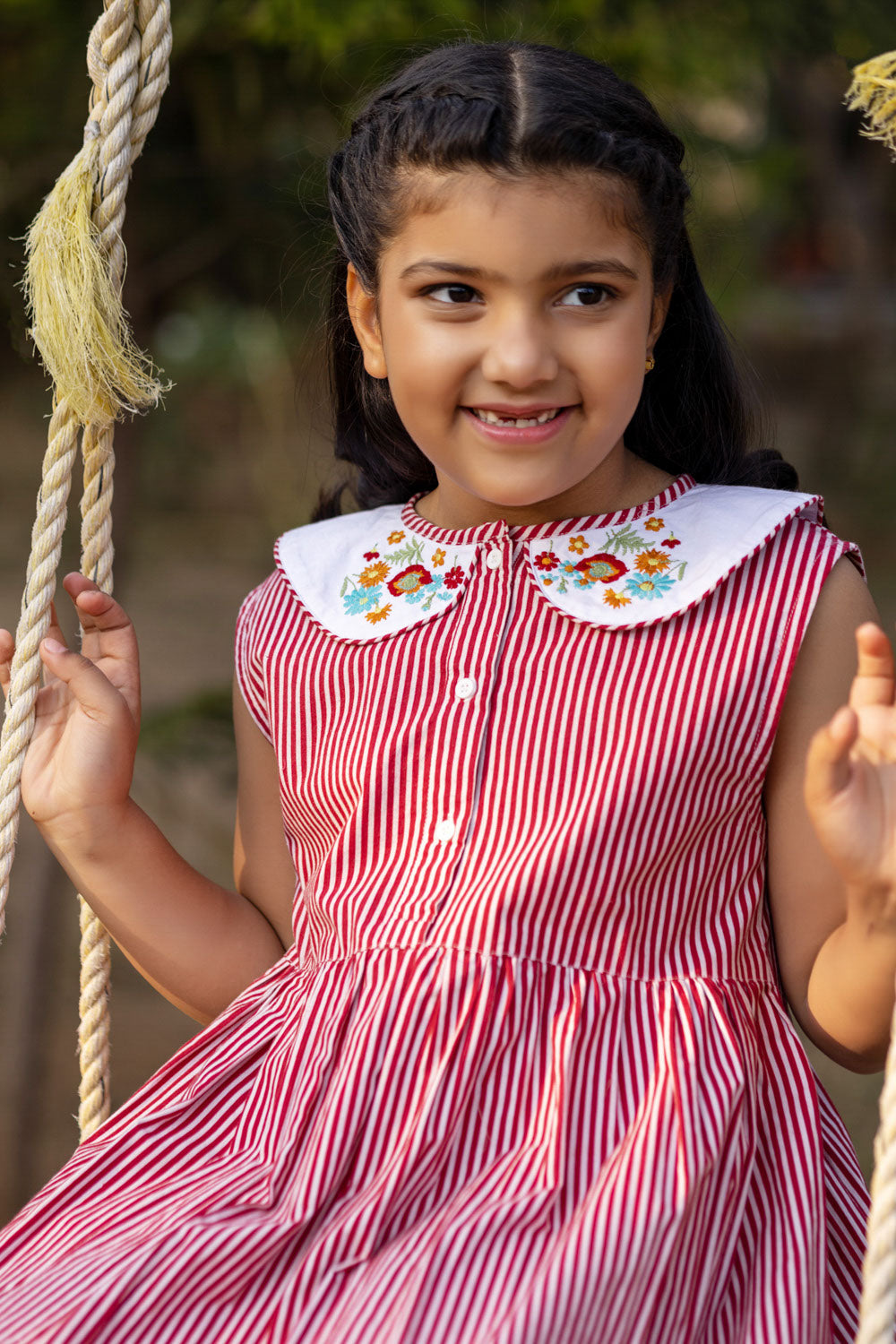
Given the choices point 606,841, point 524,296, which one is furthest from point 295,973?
point 524,296

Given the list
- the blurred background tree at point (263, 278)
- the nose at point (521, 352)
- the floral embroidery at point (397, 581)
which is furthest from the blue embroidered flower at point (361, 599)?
the blurred background tree at point (263, 278)

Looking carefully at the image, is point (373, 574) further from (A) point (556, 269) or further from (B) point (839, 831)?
(B) point (839, 831)

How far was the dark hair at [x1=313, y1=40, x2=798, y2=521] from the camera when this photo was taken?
1060 mm

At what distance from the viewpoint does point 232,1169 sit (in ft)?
3.35

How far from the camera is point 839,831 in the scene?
0.91 m

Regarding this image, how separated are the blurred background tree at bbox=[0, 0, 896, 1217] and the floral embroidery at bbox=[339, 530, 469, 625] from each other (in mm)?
319

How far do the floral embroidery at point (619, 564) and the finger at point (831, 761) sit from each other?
0.25 metres

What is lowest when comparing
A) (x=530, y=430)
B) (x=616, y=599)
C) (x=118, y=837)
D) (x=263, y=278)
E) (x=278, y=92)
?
(x=118, y=837)

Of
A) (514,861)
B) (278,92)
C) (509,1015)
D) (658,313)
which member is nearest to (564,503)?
(658,313)

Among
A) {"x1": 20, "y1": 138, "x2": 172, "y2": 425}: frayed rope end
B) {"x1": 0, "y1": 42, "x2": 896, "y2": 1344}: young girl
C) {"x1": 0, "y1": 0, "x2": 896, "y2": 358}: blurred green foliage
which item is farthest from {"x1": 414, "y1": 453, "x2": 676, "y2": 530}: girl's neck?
{"x1": 0, "y1": 0, "x2": 896, "y2": 358}: blurred green foliage

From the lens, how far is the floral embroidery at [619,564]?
3.70 ft

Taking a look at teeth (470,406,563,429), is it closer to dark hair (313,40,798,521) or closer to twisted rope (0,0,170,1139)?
dark hair (313,40,798,521)

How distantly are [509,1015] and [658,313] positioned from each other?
0.52 metres

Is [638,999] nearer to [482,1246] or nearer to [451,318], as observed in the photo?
[482,1246]
